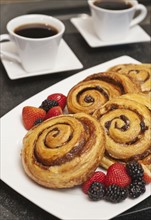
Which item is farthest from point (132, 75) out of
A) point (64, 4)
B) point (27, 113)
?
point (64, 4)

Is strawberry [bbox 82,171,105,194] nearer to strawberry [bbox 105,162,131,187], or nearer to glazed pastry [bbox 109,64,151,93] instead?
strawberry [bbox 105,162,131,187]

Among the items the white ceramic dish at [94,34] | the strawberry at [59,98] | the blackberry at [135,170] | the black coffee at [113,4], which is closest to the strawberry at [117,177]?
the blackberry at [135,170]

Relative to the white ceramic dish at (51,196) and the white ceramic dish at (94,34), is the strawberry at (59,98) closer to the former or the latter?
the white ceramic dish at (51,196)

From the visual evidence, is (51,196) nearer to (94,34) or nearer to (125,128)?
(125,128)

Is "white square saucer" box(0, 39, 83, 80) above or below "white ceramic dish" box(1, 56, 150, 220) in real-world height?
below

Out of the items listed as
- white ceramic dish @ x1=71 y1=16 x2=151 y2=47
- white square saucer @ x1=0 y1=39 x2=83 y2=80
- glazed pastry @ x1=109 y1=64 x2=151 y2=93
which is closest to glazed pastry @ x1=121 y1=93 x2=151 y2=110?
glazed pastry @ x1=109 y1=64 x2=151 y2=93

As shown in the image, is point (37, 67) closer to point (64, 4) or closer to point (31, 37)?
point (31, 37)

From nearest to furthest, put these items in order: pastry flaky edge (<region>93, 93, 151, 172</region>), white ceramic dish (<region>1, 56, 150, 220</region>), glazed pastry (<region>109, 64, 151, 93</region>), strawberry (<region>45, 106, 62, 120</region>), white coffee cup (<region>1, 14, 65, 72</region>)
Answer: white ceramic dish (<region>1, 56, 150, 220</region>) → pastry flaky edge (<region>93, 93, 151, 172</region>) → strawberry (<region>45, 106, 62, 120</region>) → glazed pastry (<region>109, 64, 151, 93</region>) → white coffee cup (<region>1, 14, 65, 72</region>)
